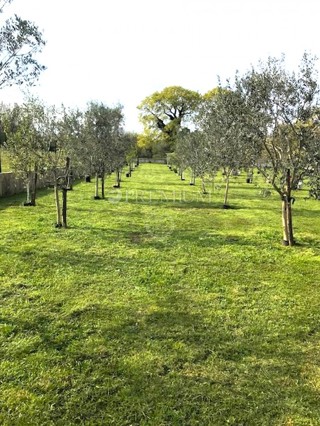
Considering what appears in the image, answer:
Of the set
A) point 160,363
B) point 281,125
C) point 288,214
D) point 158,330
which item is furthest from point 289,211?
point 160,363

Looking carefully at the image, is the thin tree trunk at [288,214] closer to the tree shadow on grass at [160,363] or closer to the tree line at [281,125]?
the tree line at [281,125]

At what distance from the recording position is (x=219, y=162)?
22875mm

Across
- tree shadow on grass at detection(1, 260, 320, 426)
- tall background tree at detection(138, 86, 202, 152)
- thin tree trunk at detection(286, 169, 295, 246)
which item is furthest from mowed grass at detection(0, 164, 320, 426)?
tall background tree at detection(138, 86, 202, 152)

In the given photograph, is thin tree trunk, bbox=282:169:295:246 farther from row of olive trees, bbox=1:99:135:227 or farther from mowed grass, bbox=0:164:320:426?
row of olive trees, bbox=1:99:135:227

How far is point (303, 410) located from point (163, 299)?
4264 mm

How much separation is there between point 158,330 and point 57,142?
39.7 feet

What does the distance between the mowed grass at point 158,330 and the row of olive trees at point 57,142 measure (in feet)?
12.1

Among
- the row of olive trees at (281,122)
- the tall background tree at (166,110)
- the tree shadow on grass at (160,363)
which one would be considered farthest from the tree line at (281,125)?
the tall background tree at (166,110)

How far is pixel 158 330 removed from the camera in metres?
7.11

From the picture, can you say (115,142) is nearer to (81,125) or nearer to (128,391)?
(81,125)

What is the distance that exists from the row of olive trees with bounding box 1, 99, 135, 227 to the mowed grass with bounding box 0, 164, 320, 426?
370 cm

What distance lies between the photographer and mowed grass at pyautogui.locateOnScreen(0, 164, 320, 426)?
16.3ft

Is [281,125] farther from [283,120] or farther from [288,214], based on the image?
[288,214]

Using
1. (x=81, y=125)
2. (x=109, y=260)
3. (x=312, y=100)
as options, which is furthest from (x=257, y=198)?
(x=109, y=260)
